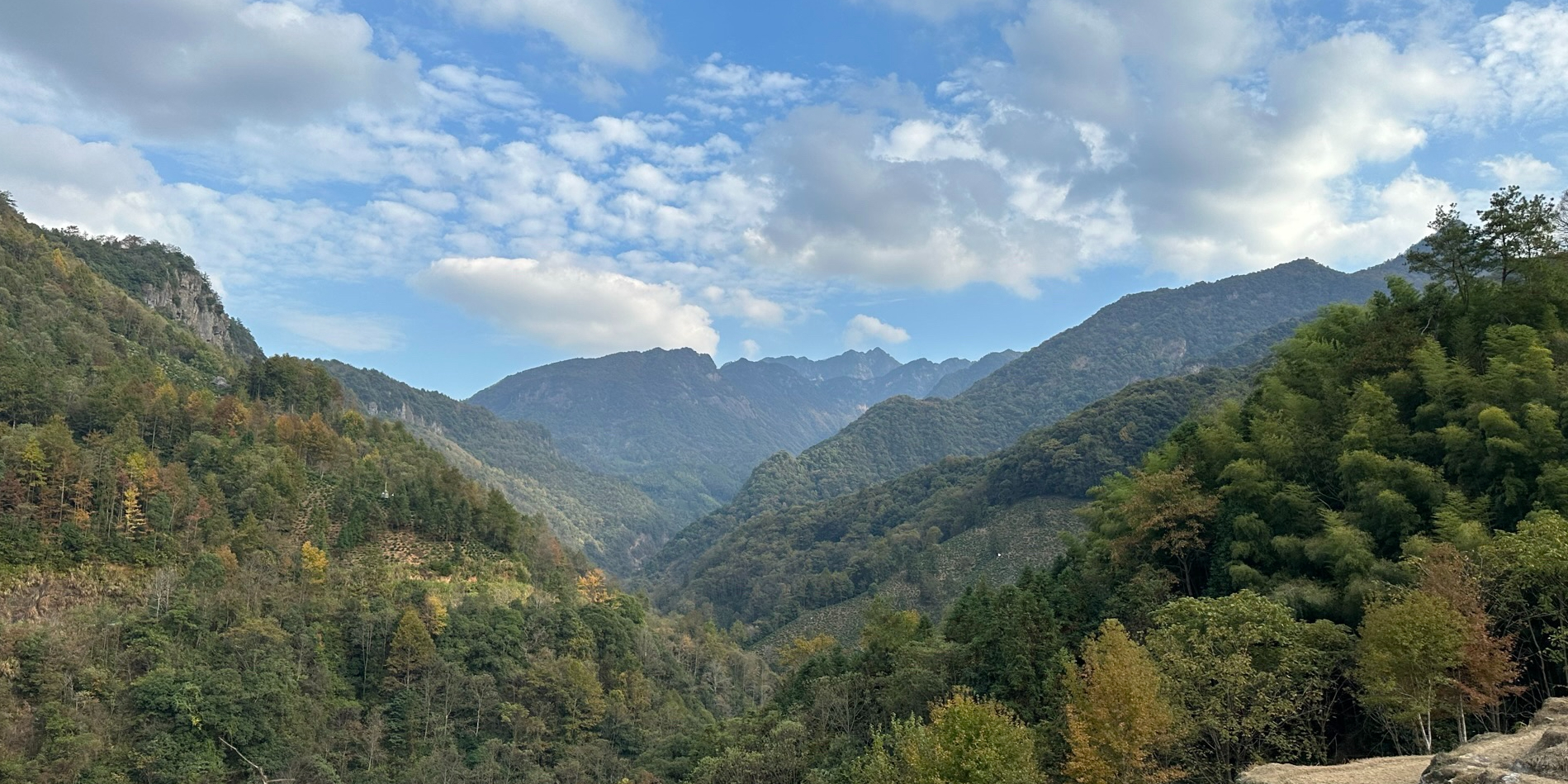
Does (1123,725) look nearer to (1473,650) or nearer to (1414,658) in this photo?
(1414,658)

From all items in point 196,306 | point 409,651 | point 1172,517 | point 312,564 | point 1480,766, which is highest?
point 196,306

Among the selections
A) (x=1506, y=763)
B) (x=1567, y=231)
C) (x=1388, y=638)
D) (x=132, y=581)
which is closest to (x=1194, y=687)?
(x=1388, y=638)

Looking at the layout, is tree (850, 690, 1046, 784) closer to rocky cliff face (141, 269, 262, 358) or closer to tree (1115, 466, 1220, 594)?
tree (1115, 466, 1220, 594)

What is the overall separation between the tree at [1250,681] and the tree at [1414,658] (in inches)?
71.7

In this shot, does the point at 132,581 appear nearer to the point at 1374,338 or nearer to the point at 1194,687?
the point at 1194,687

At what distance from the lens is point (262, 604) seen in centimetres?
5094

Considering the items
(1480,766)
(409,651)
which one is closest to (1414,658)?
(1480,766)

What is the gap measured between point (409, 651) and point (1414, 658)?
5510cm

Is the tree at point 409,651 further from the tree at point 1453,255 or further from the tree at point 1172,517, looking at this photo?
the tree at point 1453,255

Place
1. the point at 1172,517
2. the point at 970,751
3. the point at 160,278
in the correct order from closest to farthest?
the point at 970,751, the point at 1172,517, the point at 160,278

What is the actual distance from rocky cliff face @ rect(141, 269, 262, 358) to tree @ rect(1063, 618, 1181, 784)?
123 metres

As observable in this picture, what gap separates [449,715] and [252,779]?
12.4 m

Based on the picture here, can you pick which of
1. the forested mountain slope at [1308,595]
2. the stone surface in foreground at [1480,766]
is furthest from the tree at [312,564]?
the stone surface in foreground at [1480,766]

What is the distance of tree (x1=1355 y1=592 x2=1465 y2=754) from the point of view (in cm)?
1762
